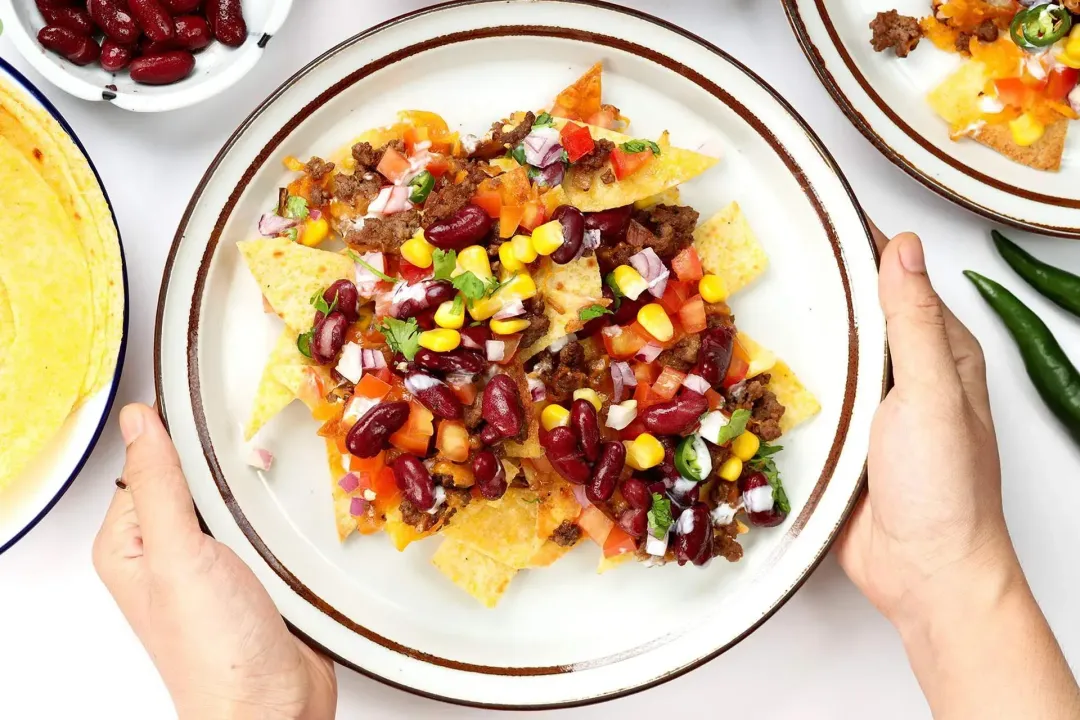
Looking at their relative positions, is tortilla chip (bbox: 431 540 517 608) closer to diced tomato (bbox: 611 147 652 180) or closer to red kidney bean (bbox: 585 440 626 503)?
red kidney bean (bbox: 585 440 626 503)

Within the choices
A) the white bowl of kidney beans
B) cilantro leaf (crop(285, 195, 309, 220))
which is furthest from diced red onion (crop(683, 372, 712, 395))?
the white bowl of kidney beans

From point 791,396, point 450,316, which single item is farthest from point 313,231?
point 791,396

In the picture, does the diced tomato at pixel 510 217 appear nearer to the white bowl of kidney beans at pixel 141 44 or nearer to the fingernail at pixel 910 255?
the white bowl of kidney beans at pixel 141 44

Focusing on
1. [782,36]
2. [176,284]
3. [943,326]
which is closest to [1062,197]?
[943,326]

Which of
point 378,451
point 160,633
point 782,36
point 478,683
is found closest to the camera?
point 160,633

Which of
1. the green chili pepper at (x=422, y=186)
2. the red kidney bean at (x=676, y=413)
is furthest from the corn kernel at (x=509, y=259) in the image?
the red kidney bean at (x=676, y=413)

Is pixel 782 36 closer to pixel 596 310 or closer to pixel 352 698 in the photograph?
pixel 596 310
